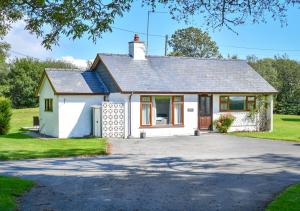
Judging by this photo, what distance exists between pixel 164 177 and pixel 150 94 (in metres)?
14.9

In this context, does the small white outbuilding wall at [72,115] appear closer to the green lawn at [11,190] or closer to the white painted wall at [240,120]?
the white painted wall at [240,120]

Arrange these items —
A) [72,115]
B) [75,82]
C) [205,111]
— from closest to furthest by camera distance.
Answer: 1. [72,115]
2. [75,82]
3. [205,111]

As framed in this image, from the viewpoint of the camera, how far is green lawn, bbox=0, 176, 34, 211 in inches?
342

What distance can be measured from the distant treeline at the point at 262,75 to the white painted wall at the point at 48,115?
28109 mm

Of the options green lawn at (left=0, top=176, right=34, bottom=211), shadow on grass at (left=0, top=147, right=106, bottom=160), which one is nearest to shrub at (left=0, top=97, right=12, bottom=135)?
shadow on grass at (left=0, top=147, right=106, bottom=160)

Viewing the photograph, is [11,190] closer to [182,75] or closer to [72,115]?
[72,115]

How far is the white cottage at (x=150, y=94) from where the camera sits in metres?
26.8

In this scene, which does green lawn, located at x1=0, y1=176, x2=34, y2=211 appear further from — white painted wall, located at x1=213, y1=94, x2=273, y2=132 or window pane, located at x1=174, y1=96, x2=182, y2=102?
white painted wall, located at x1=213, y1=94, x2=273, y2=132

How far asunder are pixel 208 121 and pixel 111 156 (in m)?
13.0

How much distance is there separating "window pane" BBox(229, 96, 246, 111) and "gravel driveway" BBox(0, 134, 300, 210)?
30.4 feet

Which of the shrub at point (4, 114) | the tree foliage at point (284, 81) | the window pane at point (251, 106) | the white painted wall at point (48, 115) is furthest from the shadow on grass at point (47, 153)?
the tree foliage at point (284, 81)

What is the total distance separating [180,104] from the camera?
28.6m

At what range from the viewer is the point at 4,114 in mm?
27938

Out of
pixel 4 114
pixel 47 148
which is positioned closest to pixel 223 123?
pixel 47 148
